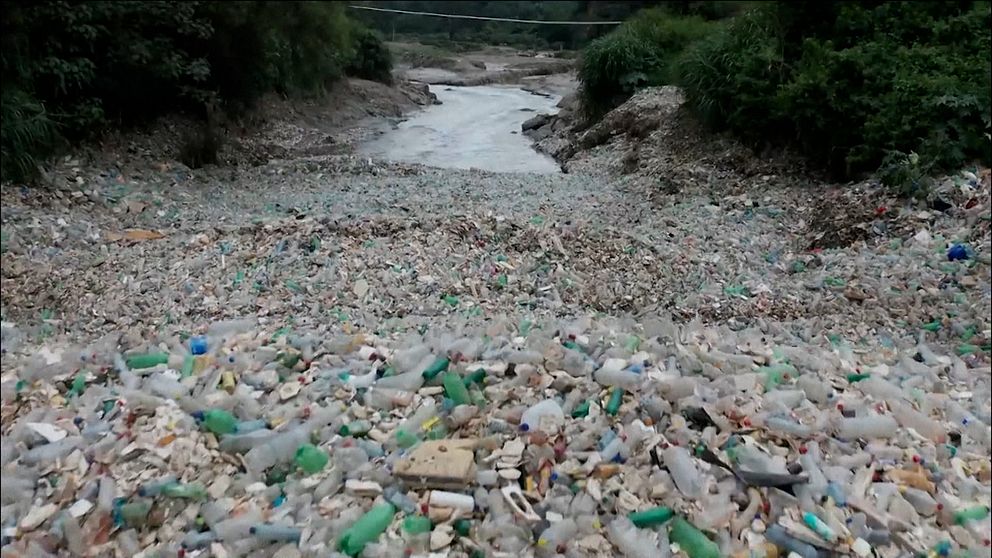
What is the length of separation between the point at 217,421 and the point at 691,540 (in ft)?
3.35

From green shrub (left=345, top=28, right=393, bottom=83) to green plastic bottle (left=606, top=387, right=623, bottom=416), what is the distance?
7.26ft

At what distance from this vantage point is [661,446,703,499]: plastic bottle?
162 cm

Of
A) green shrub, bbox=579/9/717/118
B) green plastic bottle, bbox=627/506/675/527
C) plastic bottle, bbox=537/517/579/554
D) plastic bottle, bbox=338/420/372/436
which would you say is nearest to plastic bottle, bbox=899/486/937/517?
green plastic bottle, bbox=627/506/675/527

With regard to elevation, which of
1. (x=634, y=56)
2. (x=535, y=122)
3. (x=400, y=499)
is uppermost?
(x=634, y=56)

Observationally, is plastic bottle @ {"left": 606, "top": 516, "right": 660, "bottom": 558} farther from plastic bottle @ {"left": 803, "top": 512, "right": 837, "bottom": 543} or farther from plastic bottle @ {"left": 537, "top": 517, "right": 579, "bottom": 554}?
plastic bottle @ {"left": 803, "top": 512, "right": 837, "bottom": 543}

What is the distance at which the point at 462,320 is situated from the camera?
245cm

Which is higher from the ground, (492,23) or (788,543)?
(492,23)

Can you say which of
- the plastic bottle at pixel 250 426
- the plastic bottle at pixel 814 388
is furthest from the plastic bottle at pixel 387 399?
the plastic bottle at pixel 814 388

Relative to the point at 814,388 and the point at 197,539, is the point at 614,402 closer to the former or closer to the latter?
the point at 814,388

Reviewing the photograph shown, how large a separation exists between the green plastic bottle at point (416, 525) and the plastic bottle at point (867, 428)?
1.00m

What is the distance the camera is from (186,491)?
4.93 feet

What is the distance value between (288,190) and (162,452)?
3434mm

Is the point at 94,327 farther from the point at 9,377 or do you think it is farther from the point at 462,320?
the point at 462,320

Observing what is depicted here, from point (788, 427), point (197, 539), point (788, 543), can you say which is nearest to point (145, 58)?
point (197, 539)
